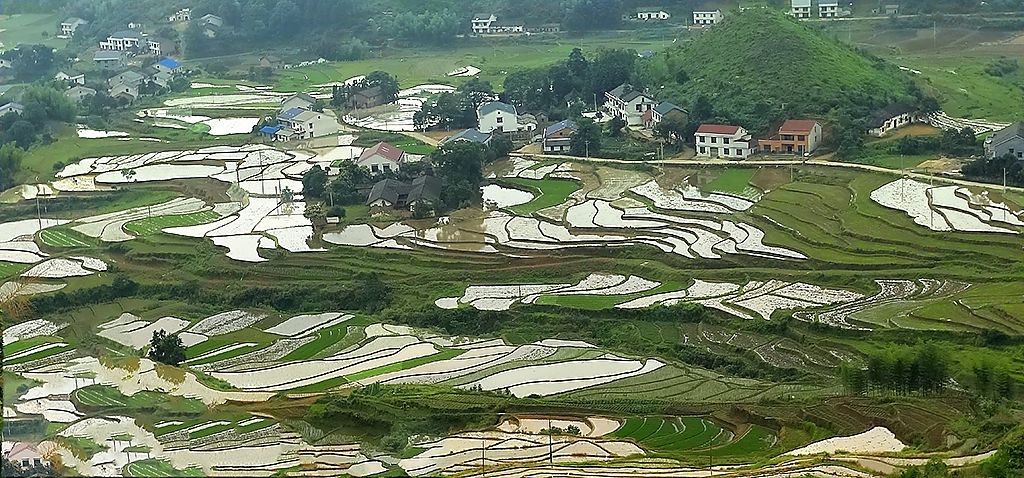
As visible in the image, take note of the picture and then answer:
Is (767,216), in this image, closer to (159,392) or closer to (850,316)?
(850,316)

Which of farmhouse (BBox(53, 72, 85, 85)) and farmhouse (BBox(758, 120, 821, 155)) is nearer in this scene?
farmhouse (BBox(758, 120, 821, 155))

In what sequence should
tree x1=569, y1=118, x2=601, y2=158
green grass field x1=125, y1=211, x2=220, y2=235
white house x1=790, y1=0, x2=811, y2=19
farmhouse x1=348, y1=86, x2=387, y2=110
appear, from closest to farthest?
1. green grass field x1=125, y1=211, x2=220, y2=235
2. tree x1=569, y1=118, x2=601, y2=158
3. farmhouse x1=348, y1=86, x2=387, y2=110
4. white house x1=790, y1=0, x2=811, y2=19

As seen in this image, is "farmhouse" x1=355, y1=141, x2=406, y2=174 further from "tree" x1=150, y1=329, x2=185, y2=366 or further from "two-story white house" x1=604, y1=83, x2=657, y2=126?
"tree" x1=150, y1=329, x2=185, y2=366

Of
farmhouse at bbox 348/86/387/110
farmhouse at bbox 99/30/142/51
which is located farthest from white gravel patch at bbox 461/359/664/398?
farmhouse at bbox 99/30/142/51

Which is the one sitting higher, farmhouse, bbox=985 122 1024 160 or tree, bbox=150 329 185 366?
farmhouse, bbox=985 122 1024 160

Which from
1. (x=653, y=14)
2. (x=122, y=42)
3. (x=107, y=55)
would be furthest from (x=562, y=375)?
(x=122, y=42)

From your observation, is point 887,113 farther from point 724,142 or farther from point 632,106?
point 632,106
